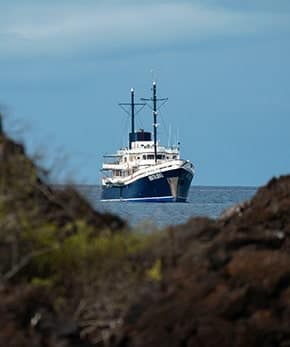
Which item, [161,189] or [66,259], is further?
[161,189]

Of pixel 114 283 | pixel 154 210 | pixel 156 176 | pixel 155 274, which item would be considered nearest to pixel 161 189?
pixel 156 176

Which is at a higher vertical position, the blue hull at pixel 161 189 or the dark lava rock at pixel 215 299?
the blue hull at pixel 161 189

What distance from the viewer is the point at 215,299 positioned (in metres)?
14.7

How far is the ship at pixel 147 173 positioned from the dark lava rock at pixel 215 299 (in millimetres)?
93773

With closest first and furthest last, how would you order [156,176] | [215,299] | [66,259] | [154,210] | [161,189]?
[215,299]
[66,259]
[154,210]
[156,176]
[161,189]

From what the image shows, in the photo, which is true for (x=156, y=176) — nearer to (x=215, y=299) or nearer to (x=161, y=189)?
(x=161, y=189)

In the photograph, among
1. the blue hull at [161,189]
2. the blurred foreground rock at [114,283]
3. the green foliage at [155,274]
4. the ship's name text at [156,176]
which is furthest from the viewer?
the blue hull at [161,189]

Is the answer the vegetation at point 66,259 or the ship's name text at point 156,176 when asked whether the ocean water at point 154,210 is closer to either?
the vegetation at point 66,259

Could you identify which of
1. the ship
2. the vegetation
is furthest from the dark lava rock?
the ship

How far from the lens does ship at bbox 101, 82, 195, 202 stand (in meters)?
114

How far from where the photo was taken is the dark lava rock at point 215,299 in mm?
14188

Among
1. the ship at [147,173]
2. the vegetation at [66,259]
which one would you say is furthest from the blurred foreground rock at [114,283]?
the ship at [147,173]

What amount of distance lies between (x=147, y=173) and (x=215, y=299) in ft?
A: 330

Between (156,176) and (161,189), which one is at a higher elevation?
(156,176)
